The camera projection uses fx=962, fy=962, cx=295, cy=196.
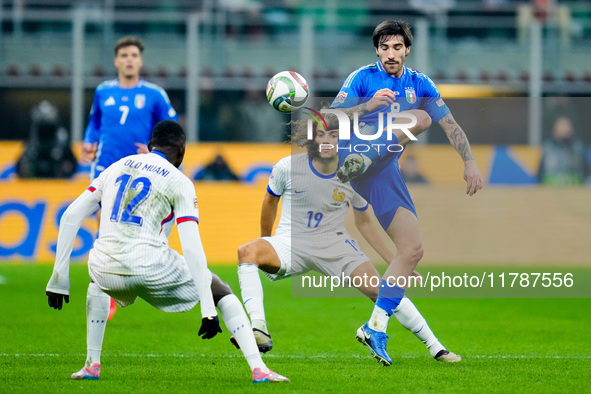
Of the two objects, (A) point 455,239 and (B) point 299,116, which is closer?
(B) point 299,116

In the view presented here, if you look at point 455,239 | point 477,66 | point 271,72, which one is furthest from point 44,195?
point 477,66

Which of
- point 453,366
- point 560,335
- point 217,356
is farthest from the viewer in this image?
point 560,335

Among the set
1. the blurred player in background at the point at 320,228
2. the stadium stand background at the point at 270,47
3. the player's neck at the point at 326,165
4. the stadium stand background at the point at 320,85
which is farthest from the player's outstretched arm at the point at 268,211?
the stadium stand background at the point at 270,47

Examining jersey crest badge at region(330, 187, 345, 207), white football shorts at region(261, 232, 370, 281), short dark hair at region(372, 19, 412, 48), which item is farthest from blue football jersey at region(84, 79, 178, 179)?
short dark hair at region(372, 19, 412, 48)

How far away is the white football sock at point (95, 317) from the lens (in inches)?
230

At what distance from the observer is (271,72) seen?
17594 millimetres

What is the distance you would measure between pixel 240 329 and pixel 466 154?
217 cm

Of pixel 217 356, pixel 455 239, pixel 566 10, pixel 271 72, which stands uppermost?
pixel 566 10

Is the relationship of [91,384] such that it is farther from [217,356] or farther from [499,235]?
[499,235]

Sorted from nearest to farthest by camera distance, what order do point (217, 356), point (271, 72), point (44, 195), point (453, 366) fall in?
point (453, 366) < point (217, 356) < point (44, 195) < point (271, 72)

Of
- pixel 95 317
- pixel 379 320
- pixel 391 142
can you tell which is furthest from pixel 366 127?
pixel 95 317

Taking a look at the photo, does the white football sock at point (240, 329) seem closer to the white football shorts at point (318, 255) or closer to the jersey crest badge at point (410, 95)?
the white football shorts at point (318, 255)

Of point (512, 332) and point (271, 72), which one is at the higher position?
point (271, 72)

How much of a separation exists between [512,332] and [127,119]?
4149 mm
